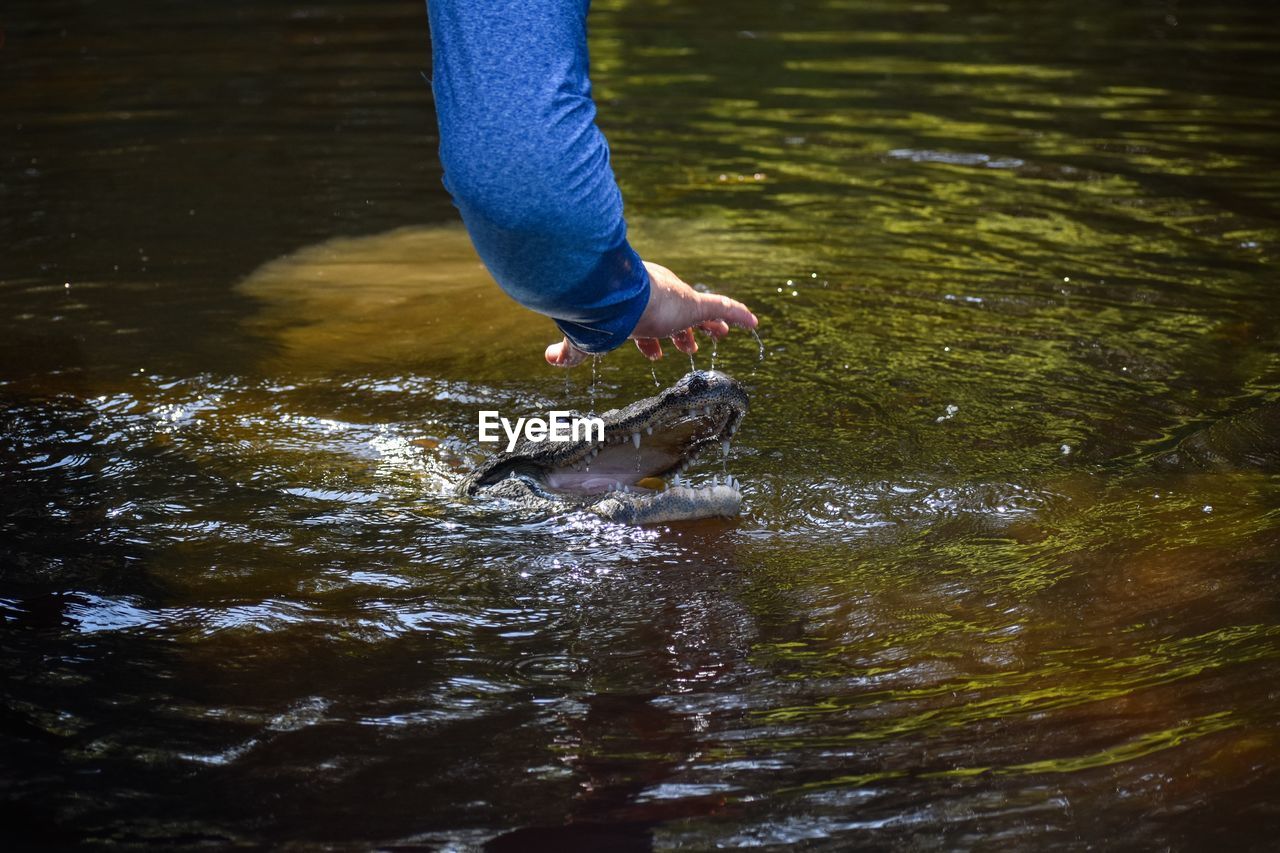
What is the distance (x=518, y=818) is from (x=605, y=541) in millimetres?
1344

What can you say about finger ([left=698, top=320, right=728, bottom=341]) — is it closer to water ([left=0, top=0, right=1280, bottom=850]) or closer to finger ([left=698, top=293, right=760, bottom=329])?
finger ([left=698, top=293, right=760, bottom=329])

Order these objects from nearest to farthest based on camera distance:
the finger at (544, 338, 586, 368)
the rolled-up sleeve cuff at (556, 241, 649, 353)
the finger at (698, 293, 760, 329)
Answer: the rolled-up sleeve cuff at (556, 241, 649, 353)
the finger at (698, 293, 760, 329)
the finger at (544, 338, 586, 368)

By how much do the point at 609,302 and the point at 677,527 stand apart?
161 centimetres

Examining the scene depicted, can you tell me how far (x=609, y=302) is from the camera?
2324mm

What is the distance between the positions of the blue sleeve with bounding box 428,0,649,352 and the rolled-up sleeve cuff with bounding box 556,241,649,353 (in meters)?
0.03

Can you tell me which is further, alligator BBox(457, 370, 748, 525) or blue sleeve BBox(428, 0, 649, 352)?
alligator BBox(457, 370, 748, 525)

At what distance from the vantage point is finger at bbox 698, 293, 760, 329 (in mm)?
2707

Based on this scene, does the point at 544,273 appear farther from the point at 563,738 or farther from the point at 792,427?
the point at 792,427

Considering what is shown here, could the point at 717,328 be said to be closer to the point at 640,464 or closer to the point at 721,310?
the point at 721,310

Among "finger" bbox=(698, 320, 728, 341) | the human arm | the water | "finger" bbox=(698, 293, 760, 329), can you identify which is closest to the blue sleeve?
the human arm

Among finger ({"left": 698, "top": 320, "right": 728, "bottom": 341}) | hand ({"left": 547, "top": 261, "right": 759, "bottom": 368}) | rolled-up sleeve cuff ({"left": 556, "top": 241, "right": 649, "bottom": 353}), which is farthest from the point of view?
finger ({"left": 698, "top": 320, "right": 728, "bottom": 341})

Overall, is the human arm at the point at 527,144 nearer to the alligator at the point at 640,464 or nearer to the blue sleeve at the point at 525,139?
the blue sleeve at the point at 525,139

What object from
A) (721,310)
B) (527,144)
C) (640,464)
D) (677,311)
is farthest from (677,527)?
(527,144)

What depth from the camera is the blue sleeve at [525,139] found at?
1.99 metres
